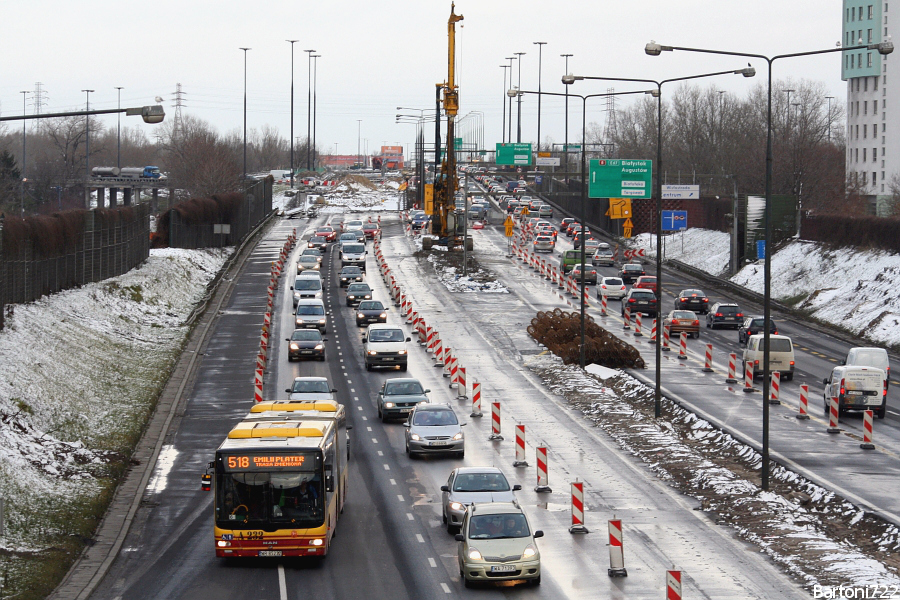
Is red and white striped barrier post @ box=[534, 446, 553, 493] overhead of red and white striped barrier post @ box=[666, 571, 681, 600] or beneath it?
beneath

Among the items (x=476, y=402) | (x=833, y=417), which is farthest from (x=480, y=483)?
(x=833, y=417)

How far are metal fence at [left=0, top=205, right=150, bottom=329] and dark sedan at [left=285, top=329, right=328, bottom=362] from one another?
1035 cm

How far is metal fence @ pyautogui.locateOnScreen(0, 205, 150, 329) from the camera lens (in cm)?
4138

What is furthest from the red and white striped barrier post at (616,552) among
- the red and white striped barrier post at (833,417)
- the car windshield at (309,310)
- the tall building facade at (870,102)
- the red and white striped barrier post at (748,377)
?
the tall building facade at (870,102)

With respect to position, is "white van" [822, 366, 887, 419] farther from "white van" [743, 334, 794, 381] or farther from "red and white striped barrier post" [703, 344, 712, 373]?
"red and white striped barrier post" [703, 344, 712, 373]

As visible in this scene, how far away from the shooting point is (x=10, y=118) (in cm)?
1878

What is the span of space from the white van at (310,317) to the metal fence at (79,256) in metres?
10.3

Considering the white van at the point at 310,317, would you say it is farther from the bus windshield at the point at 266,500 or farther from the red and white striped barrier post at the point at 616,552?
the red and white striped barrier post at the point at 616,552

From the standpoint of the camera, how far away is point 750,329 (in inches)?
2008

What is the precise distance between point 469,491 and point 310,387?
13581mm

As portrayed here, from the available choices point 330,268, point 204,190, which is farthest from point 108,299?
point 204,190

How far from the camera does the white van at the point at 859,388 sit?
35.0 metres

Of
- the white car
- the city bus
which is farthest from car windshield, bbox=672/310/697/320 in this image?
the city bus

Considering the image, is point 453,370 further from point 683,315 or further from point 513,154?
point 513,154
